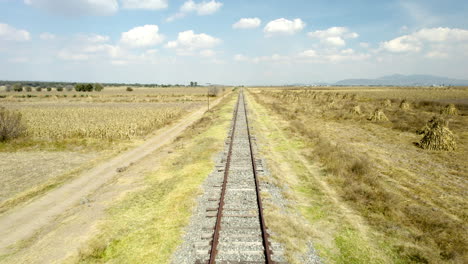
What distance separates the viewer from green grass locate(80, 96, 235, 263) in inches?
257

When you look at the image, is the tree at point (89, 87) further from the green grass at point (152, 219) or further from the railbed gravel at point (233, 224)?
the railbed gravel at point (233, 224)

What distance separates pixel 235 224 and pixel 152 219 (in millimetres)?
2832

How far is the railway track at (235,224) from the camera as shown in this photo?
6055 millimetres

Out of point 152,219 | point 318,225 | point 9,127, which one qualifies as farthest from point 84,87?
point 318,225

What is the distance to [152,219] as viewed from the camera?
8.23 m

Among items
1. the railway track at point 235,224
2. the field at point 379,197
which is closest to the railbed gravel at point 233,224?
the railway track at point 235,224

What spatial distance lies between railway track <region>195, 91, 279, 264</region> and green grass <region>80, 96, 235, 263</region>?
2.74 ft

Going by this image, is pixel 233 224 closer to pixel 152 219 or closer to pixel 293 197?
pixel 152 219

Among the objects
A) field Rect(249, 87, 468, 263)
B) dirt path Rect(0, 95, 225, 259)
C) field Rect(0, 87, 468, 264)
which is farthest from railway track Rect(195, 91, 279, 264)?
dirt path Rect(0, 95, 225, 259)

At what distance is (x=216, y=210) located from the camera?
8.36 meters

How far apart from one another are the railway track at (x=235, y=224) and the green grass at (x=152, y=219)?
0.84 m

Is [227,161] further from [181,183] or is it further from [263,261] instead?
[263,261]

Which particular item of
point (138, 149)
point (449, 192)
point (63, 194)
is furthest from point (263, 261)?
point (138, 149)

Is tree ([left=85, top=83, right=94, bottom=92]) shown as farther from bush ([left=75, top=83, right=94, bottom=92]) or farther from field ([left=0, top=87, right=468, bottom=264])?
field ([left=0, top=87, right=468, bottom=264])
